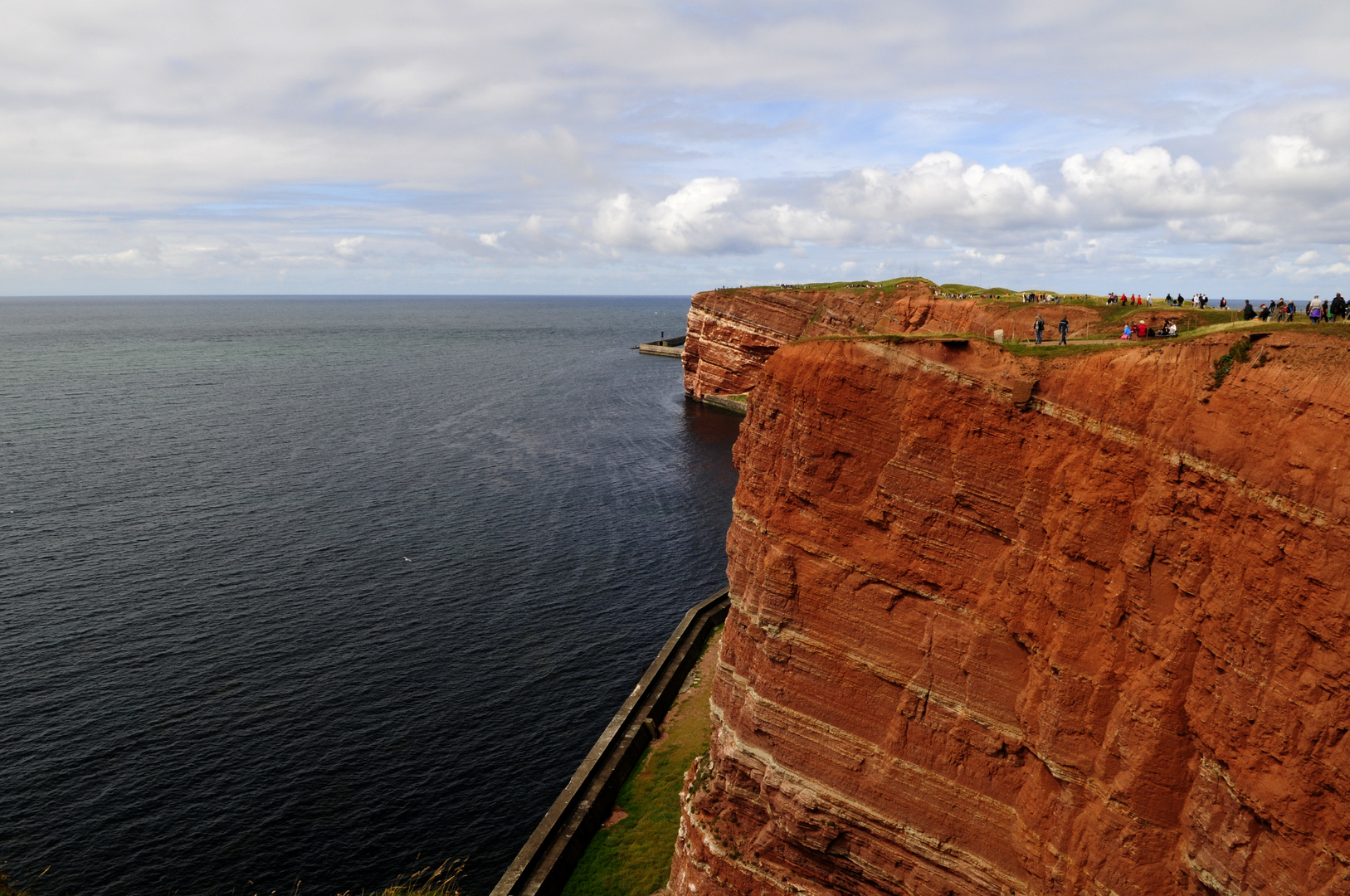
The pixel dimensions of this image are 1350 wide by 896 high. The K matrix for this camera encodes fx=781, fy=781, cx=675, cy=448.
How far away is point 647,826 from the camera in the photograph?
135 ft

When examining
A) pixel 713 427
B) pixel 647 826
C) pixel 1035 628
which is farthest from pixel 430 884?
pixel 713 427

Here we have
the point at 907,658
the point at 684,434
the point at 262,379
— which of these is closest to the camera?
the point at 907,658

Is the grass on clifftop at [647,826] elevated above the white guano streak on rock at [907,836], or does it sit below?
below

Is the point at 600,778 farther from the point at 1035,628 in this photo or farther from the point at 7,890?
the point at 1035,628

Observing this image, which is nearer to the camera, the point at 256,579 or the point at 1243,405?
the point at 1243,405

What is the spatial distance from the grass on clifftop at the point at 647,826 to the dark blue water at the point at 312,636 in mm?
5136

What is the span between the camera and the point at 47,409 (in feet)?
442

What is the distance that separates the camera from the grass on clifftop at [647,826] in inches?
1499

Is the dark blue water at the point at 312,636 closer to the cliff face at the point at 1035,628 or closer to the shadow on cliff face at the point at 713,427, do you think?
the shadow on cliff face at the point at 713,427

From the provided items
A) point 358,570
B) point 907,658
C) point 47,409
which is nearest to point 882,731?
point 907,658

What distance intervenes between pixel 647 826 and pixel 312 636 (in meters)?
33.1

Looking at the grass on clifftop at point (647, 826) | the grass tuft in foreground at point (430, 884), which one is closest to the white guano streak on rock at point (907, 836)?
the grass on clifftop at point (647, 826)

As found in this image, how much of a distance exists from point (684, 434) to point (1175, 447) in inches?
4344

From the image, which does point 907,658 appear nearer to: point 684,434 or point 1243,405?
point 1243,405
